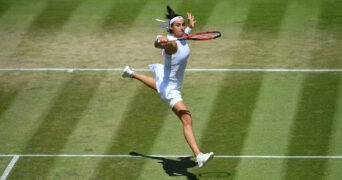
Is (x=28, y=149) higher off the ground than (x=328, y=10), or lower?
higher

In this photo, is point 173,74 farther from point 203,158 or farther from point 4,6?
point 4,6

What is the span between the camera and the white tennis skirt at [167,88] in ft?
49.7

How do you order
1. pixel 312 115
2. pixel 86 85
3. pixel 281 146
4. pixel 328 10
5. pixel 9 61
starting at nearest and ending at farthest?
pixel 281 146 → pixel 312 115 → pixel 86 85 → pixel 9 61 → pixel 328 10

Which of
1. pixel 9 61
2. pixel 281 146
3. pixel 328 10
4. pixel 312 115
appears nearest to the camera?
pixel 281 146

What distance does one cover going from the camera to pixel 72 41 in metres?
21.0

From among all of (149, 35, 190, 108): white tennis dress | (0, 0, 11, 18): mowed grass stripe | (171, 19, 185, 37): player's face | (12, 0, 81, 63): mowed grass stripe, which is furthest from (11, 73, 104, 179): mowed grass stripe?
(0, 0, 11, 18): mowed grass stripe

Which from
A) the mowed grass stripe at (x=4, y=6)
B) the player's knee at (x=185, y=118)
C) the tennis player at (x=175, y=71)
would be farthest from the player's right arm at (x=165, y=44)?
the mowed grass stripe at (x=4, y=6)

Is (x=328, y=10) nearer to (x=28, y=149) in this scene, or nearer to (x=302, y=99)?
(x=302, y=99)

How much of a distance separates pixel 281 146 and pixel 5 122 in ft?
17.2

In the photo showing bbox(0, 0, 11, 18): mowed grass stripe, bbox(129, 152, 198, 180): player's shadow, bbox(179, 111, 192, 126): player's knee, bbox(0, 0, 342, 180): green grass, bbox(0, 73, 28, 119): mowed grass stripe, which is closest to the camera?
bbox(179, 111, 192, 126): player's knee

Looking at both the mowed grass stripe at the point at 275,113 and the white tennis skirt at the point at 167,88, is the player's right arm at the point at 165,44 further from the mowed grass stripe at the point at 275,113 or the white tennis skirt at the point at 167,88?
the mowed grass stripe at the point at 275,113

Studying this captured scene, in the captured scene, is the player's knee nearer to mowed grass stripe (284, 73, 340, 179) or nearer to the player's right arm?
the player's right arm

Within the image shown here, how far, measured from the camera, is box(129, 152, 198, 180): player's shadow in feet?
48.9

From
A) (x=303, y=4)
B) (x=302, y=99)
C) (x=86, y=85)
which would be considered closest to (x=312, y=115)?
(x=302, y=99)
